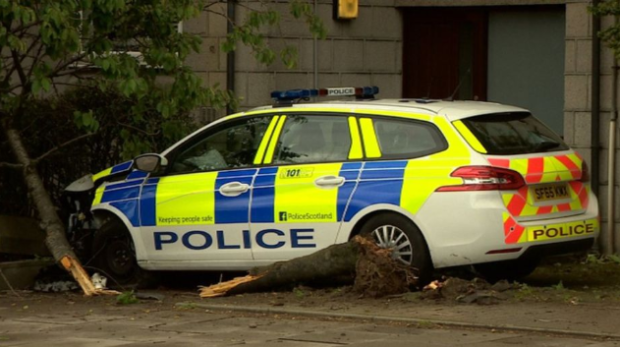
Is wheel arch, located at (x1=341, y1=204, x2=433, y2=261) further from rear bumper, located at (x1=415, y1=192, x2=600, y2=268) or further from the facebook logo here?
the facebook logo

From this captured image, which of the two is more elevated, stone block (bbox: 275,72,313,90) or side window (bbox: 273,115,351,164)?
stone block (bbox: 275,72,313,90)

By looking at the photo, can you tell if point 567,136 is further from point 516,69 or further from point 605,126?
point 516,69

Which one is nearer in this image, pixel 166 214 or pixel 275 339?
pixel 275 339

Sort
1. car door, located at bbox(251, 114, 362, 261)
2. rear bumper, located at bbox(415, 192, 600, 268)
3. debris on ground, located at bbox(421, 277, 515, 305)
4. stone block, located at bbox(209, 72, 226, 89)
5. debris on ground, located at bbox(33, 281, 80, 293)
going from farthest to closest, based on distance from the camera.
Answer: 1. stone block, located at bbox(209, 72, 226, 89)
2. debris on ground, located at bbox(33, 281, 80, 293)
3. car door, located at bbox(251, 114, 362, 261)
4. rear bumper, located at bbox(415, 192, 600, 268)
5. debris on ground, located at bbox(421, 277, 515, 305)

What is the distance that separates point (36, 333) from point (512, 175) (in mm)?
3680

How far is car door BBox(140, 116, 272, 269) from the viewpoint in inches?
449

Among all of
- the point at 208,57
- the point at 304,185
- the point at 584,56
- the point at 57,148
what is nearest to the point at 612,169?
the point at 584,56

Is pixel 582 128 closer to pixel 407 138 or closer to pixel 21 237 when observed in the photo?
pixel 407 138

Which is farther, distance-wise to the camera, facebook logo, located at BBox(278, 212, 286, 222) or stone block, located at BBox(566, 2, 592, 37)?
stone block, located at BBox(566, 2, 592, 37)

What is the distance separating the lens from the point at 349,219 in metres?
10.8

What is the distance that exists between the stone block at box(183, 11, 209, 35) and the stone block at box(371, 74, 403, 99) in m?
2.06

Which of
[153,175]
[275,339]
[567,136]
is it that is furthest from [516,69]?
[275,339]

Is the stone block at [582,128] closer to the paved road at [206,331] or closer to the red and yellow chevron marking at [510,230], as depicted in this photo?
the red and yellow chevron marking at [510,230]

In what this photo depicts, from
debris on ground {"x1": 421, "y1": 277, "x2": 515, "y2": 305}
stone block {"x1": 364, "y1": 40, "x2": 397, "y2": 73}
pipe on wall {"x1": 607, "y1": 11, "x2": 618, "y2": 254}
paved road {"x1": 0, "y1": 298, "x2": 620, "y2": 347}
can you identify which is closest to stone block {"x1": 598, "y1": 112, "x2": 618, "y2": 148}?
pipe on wall {"x1": 607, "y1": 11, "x2": 618, "y2": 254}
